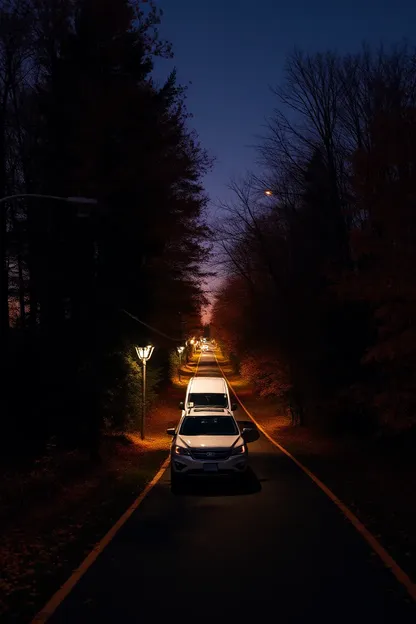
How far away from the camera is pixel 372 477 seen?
1631 centimetres

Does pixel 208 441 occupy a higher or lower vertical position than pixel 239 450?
higher

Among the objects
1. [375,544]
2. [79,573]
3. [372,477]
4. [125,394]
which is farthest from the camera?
[125,394]

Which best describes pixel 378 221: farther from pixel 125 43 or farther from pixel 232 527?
pixel 125 43

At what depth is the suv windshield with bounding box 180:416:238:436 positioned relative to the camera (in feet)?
47.6

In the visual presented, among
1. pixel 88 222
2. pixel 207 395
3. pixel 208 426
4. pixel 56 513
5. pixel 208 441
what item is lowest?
pixel 56 513

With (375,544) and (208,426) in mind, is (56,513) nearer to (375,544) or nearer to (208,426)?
(208,426)

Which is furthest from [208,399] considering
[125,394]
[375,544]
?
[375,544]

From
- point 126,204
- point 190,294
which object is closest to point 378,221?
point 126,204

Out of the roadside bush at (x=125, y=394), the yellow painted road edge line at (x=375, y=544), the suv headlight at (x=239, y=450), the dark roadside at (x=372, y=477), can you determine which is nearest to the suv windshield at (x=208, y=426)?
the suv headlight at (x=239, y=450)

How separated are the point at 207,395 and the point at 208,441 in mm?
12555

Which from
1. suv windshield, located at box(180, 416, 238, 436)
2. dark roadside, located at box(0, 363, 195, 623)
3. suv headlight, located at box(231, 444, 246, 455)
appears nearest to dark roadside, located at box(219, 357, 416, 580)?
suv headlight, located at box(231, 444, 246, 455)

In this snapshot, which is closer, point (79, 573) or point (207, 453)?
point (79, 573)

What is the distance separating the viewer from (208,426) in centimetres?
1480

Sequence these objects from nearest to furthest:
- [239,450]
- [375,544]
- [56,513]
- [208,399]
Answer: [375,544], [56,513], [239,450], [208,399]
